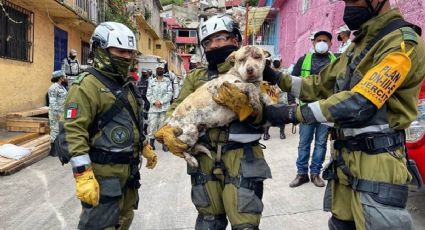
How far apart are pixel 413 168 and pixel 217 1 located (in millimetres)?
96486

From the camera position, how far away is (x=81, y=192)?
8.82ft

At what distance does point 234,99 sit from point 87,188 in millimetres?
1147

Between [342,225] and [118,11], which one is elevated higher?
[118,11]

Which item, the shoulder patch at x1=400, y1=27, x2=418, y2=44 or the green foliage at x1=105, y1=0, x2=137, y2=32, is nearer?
the shoulder patch at x1=400, y1=27, x2=418, y2=44

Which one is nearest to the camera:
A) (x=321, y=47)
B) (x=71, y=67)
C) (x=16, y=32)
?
(x=321, y=47)

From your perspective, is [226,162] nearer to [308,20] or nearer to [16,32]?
[16,32]

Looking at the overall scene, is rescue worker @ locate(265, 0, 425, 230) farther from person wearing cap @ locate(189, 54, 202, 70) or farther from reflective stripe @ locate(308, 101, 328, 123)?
person wearing cap @ locate(189, 54, 202, 70)

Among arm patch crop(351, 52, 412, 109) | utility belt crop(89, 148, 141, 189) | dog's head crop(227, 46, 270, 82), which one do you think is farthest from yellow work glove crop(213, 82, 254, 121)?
utility belt crop(89, 148, 141, 189)

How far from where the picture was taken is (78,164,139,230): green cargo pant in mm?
2877

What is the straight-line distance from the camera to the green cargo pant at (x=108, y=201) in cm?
288

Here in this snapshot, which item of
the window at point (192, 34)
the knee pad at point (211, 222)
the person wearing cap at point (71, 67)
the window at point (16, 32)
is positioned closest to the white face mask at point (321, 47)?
the knee pad at point (211, 222)

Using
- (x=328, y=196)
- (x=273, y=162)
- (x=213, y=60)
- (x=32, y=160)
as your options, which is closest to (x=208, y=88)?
(x=213, y=60)

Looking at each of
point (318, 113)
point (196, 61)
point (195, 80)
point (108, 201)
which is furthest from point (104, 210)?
point (196, 61)

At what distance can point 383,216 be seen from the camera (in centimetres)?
217
